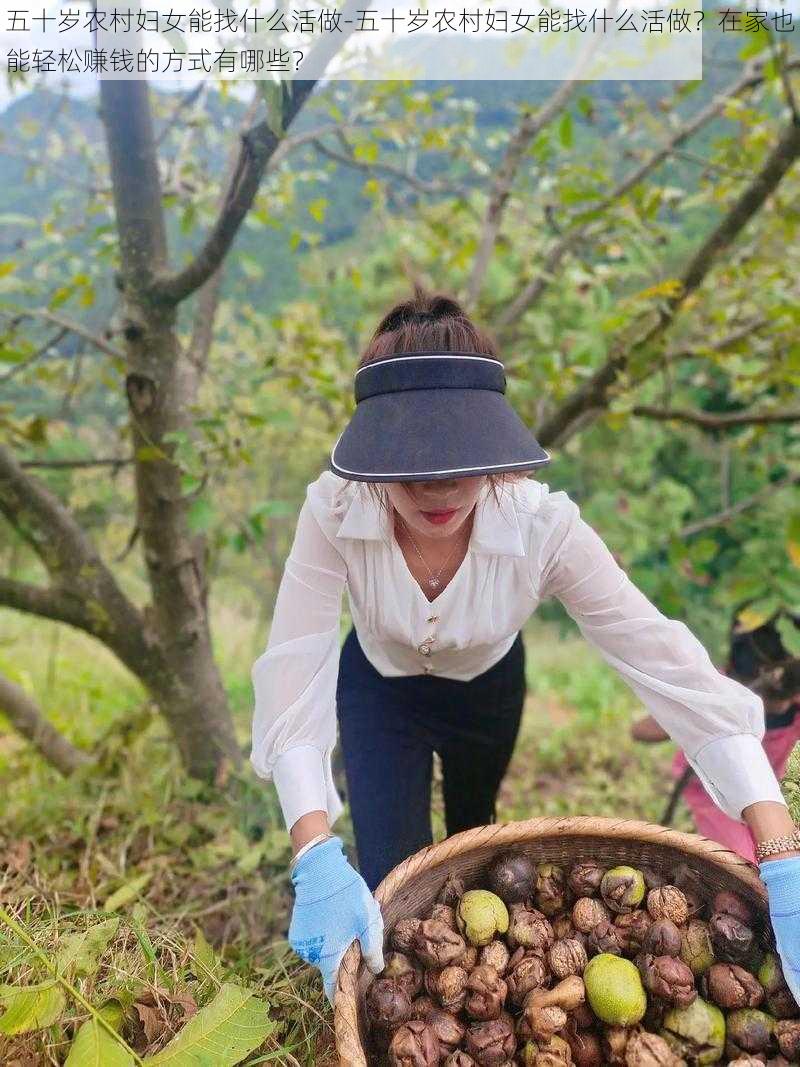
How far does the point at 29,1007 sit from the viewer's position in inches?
44.6

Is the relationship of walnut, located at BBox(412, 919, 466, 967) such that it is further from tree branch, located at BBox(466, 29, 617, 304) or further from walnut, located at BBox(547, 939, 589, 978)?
tree branch, located at BBox(466, 29, 617, 304)

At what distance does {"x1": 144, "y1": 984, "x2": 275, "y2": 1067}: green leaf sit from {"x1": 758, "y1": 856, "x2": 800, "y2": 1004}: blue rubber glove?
0.83 metres

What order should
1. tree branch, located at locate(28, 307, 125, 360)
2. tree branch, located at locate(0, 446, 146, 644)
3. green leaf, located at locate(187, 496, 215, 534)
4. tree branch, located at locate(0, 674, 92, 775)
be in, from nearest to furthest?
green leaf, located at locate(187, 496, 215, 534) < tree branch, located at locate(28, 307, 125, 360) < tree branch, located at locate(0, 446, 146, 644) < tree branch, located at locate(0, 674, 92, 775)

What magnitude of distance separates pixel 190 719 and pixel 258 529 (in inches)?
35.7

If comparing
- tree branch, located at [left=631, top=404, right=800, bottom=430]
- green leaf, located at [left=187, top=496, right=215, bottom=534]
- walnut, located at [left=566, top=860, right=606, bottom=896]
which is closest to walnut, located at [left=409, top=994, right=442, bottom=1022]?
walnut, located at [left=566, top=860, right=606, bottom=896]

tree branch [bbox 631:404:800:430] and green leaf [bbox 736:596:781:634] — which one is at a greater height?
tree branch [bbox 631:404:800:430]

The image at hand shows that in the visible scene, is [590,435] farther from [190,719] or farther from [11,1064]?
[11,1064]

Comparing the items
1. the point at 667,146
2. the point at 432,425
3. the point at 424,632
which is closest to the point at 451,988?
the point at 424,632

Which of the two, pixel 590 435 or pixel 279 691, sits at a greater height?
pixel 279 691

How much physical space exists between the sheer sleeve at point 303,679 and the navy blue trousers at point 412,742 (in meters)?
0.25

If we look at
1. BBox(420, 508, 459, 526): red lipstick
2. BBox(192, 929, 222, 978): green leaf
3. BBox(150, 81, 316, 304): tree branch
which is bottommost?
BBox(192, 929, 222, 978): green leaf

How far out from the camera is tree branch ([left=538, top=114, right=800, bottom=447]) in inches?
92.2

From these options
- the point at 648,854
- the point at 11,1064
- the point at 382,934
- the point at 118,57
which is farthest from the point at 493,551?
the point at 118,57

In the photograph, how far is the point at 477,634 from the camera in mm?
1777
